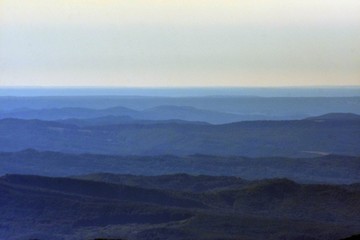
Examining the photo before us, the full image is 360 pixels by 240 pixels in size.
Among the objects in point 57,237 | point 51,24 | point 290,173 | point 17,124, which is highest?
point 51,24

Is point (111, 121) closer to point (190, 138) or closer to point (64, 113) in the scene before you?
point (64, 113)

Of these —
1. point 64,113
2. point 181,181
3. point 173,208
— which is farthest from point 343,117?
point 64,113

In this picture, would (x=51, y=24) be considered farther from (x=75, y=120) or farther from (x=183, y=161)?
(x=183, y=161)

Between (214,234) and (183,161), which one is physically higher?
(183,161)

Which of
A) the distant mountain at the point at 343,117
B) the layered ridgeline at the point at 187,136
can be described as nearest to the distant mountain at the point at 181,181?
the layered ridgeline at the point at 187,136

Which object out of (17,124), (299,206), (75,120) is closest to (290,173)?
(299,206)

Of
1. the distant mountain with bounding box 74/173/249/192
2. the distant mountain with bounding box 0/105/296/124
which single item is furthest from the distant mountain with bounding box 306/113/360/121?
the distant mountain with bounding box 74/173/249/192
